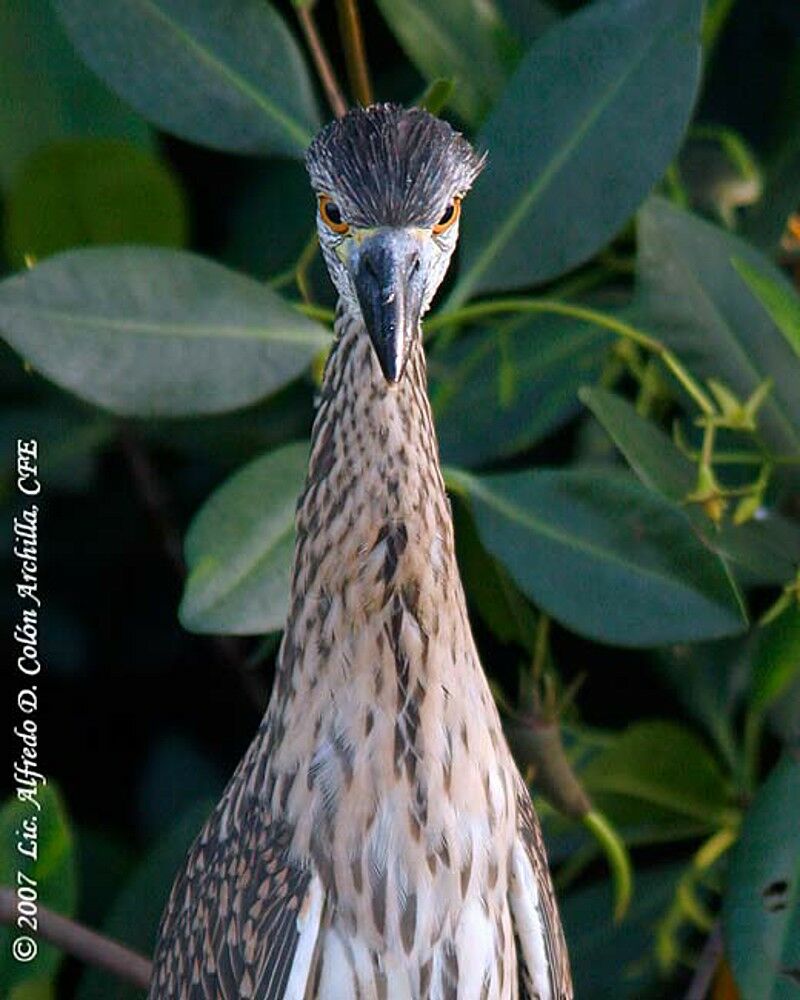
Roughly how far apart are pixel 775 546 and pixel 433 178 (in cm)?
57

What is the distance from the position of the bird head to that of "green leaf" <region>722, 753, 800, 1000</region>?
636mm

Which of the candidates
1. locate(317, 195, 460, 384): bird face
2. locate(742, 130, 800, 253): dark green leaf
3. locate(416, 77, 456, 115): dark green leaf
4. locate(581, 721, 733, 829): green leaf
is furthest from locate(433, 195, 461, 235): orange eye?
locate(581, 721, 733, 829): green leaf

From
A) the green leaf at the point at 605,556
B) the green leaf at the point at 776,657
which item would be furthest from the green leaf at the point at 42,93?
the green leaf at the point at 776,657

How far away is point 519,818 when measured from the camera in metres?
1.58

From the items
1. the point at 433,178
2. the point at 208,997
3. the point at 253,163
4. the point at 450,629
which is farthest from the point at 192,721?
the point at 433,178

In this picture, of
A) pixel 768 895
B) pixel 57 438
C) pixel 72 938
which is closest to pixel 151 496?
pixel 57 438

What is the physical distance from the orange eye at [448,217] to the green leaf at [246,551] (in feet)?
1.13

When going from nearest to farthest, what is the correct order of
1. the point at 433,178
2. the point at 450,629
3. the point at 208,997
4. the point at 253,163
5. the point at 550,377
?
the point at 433,178, the point at 450,629, the point at 208,997, the point at 550,377, the point at 253,163

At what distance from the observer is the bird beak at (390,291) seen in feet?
4.24

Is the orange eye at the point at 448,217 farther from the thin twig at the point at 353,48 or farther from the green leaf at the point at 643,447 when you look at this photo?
the thin twig at the point at 353,48

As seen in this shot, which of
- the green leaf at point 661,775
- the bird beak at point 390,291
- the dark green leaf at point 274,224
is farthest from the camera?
the dark green leaf at point 274,224

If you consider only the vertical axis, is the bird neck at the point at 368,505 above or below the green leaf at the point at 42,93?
below

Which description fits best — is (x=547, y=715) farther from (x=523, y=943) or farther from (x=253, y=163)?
(x=253, y=163)

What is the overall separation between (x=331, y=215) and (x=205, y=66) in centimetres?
42
